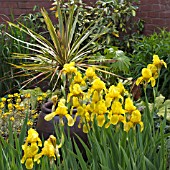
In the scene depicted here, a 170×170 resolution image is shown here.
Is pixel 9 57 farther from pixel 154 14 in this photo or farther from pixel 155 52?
pixel 154 14

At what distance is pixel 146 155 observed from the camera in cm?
209

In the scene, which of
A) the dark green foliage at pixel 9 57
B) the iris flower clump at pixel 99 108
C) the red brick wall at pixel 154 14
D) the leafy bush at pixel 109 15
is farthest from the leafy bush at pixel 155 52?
the iris flower clump at pixel 99 108

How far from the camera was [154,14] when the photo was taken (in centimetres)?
561

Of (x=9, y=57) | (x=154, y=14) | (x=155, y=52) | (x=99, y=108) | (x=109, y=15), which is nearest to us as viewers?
(x=99, y=108)

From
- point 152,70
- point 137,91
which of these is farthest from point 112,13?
point 152,70

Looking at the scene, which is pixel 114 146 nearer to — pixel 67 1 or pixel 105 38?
pixel 105 38

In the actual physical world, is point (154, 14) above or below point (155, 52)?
above

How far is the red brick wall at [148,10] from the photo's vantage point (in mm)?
5531

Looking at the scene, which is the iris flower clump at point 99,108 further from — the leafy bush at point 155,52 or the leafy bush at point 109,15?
the leafy bush at point 109,15

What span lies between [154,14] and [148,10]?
0.10 meters

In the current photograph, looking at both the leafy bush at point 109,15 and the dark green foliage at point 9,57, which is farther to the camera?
the leafy bush at point 109,15

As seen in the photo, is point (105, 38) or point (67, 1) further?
point (67, 1)

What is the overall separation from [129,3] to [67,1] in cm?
91

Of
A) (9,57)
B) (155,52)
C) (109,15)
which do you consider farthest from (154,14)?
(9,57)
